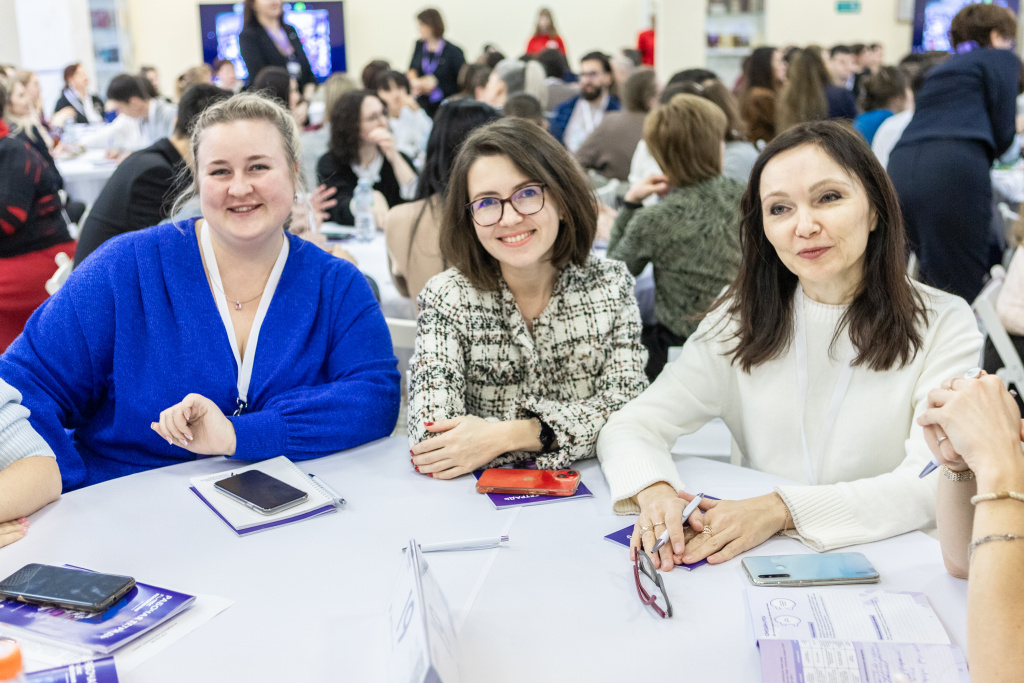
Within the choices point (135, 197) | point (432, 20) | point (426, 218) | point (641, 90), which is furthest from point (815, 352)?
point (432, 20)

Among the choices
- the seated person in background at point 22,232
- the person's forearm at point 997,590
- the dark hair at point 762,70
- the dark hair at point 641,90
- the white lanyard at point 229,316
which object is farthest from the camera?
the dark hair at point 762,70

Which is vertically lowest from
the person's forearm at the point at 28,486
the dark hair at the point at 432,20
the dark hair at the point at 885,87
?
the person's forearm at the point at 28,486

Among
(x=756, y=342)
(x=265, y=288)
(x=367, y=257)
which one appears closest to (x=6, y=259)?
(x=367, y=257)

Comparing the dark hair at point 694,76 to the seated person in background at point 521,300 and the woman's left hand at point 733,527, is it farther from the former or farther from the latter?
the woman's left hand at point 733,527

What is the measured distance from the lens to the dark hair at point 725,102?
433 cm

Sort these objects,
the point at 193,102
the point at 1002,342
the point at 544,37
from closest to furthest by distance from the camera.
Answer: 1. the point at 1002,342
2. the point at 193,102
3. the point at 544,37

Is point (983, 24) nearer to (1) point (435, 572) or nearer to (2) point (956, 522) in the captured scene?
(2) point (956, 522)

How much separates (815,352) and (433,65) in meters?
7.74

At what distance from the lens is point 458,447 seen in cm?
162

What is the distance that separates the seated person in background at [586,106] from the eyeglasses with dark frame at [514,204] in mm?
4958

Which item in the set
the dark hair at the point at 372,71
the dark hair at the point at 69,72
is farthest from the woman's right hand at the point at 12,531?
the dark hair at the point at 69,72

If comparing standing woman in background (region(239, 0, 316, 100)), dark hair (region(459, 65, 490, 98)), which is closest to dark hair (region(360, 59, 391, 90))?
dark hair (region(459, 65, 490, 98))

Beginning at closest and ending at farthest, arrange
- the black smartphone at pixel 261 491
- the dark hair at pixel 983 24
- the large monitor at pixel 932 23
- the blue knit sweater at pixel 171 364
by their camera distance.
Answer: the black smartphone at pixel 261 491, the blue knit sweater at pixel 171 364, the dark hair at pixel 983 24, the large monitor at pixel 932 23

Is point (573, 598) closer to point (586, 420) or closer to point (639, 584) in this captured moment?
point (639, 584)
